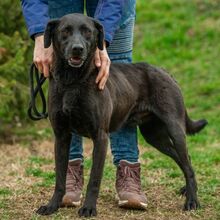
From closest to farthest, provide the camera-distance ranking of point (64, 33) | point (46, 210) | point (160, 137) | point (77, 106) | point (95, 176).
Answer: point (64, 33) < point (77, 106) < point (95, 176) < point (46, 210) < point (160, 137)

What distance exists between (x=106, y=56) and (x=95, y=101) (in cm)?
33

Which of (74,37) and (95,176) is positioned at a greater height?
(74,37)

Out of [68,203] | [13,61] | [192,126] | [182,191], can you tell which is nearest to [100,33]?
[68,203]

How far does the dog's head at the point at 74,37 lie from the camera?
441cm

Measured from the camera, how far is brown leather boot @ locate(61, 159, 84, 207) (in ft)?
16.7

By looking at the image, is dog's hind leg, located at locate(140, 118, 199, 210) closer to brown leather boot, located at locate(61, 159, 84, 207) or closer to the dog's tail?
the dog's tail

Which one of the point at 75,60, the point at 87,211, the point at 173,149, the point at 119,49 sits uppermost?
the point at 75,60

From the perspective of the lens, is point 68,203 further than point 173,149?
No

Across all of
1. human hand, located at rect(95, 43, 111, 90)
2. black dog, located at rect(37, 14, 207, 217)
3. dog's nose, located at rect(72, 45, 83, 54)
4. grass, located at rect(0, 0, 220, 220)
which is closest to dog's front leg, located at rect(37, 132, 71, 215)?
black dog, located at rect(37, 14, 207, 217)

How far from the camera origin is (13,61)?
751 centimetres

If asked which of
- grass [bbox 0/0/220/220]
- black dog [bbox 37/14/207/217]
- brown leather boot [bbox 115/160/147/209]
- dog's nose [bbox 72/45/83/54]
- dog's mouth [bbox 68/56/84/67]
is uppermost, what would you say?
dog's nose [bbox 72/45/83/54]

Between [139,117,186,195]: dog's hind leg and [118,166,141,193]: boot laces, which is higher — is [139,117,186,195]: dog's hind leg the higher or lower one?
the higher one

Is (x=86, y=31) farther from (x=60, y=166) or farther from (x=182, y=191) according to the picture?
(x=182, y=191)

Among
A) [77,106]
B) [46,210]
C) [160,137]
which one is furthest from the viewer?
[160,137]
